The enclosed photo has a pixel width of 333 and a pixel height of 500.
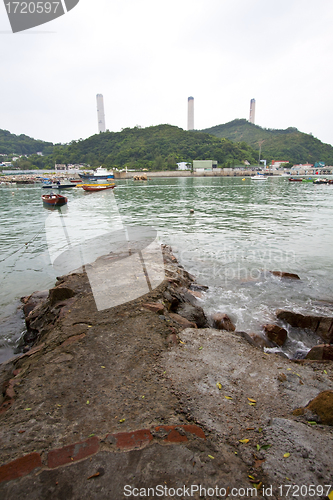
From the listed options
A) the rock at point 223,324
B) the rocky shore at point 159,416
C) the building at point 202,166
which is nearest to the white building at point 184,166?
the building at point 202,166

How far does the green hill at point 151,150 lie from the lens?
15238 cm

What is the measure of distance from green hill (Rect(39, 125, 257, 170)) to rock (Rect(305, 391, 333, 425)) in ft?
475

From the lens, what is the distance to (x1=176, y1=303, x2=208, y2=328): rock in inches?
248

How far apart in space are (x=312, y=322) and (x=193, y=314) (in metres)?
3.02

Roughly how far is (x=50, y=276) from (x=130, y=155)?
15785cm

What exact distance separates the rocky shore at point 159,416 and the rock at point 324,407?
0.03 ft

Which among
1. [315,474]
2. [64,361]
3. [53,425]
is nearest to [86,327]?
[64,361]

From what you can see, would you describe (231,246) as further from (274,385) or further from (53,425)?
(53,425)

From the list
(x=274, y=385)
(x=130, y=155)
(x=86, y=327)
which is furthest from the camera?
(x=130, y=155)

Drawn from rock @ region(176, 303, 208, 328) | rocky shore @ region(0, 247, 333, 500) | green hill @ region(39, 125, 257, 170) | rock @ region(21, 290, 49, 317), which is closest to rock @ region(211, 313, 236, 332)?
rock @ region(176, 303, 208, 328)

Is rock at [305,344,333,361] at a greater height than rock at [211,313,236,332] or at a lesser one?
greater

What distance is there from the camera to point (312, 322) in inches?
260

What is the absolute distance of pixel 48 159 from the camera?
167375 millimetres

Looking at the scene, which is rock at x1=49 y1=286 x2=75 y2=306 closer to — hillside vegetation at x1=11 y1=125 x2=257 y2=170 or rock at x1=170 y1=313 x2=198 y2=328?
Result: rock at x1=170 y1=313 x2=198 y2=328
